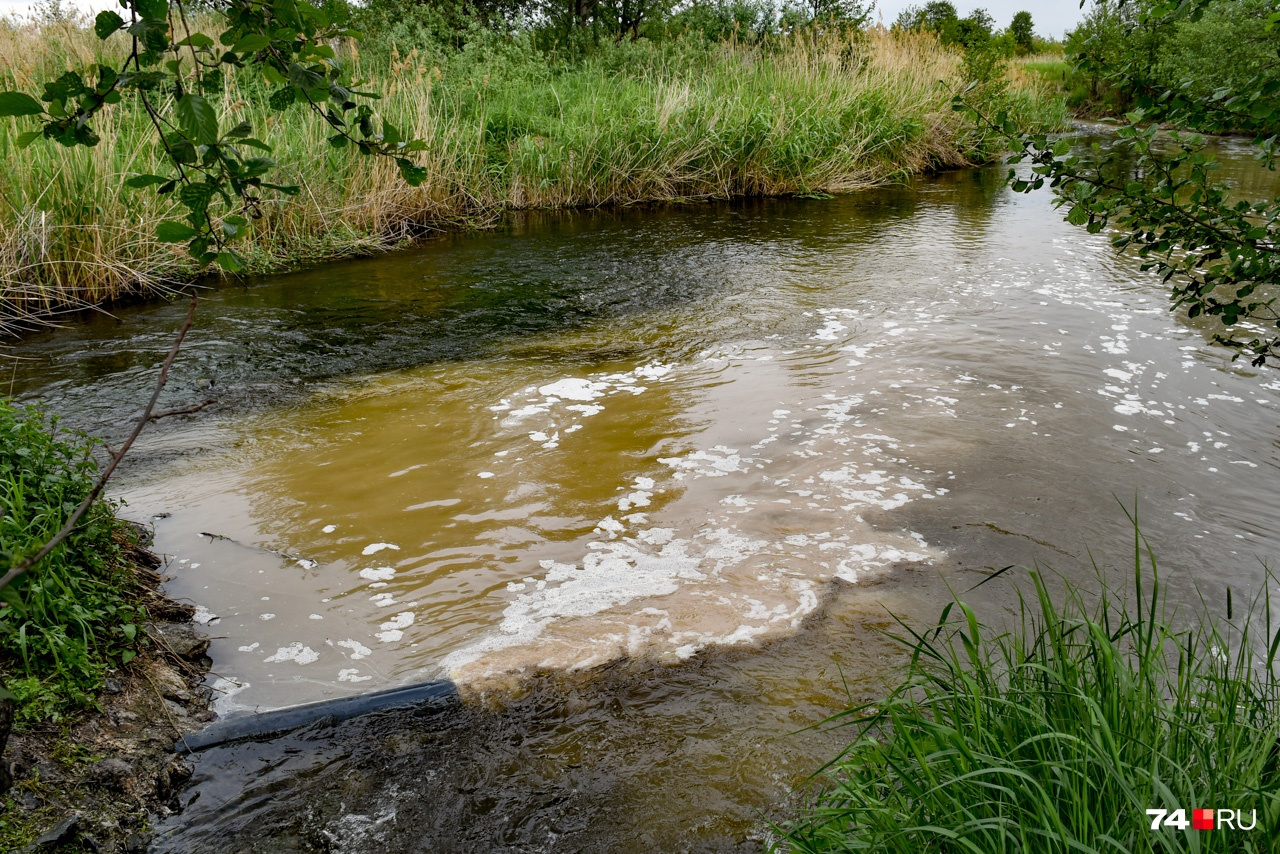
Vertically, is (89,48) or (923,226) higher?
(89,48)

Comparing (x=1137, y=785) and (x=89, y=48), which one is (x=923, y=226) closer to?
(x=1137, y=785)

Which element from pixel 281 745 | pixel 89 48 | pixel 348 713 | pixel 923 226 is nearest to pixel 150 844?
pixel 281 745

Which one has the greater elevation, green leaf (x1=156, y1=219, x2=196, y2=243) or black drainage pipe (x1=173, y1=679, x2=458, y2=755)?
A: green leaf (x1=156, y1=219, x2=196, y2=243)

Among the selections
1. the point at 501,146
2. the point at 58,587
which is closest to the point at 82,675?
A: the point at 58,587

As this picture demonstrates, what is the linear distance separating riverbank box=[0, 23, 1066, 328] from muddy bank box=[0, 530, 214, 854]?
4674 millimetres

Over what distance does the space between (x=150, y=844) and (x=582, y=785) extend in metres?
1.17

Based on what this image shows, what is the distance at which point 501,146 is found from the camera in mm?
11406

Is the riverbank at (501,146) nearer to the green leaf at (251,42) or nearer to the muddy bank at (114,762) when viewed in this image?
the muddy bank at (114,762)

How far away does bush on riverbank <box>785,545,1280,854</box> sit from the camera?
1.58m

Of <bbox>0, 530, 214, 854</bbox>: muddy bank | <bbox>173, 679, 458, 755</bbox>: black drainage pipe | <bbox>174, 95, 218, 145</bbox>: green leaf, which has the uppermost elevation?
<bbox>174, 95, 218, 145</bbox>: green leaf

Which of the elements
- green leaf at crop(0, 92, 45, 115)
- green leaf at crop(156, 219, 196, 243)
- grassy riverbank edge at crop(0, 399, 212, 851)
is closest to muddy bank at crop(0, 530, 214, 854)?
grassy riverbank edge at crop(0, 399, 212, 851)

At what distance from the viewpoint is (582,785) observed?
7.98 ft

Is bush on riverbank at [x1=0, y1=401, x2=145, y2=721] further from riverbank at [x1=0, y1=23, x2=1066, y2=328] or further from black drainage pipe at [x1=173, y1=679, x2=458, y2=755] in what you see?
riverbank at [x1=0, y1=23, x2=1066, y2=328]

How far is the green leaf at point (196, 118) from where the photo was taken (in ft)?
4.55
